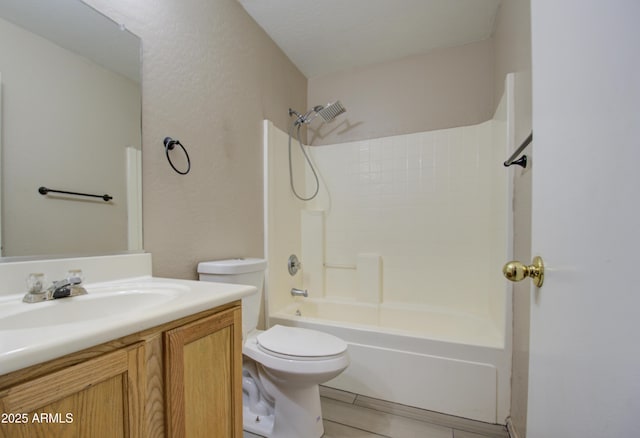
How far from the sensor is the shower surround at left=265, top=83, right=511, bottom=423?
147 centimetres

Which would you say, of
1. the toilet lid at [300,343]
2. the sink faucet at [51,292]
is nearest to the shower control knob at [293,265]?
the toilet lid at [300,343]

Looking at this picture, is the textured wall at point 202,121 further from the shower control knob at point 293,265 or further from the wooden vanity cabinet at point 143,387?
the wooden vanity cabinet at point 143,387

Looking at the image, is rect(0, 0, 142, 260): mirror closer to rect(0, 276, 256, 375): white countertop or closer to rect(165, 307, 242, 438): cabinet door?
rect(0, 276, 256, 375): white countertop

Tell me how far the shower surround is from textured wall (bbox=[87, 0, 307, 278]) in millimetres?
219

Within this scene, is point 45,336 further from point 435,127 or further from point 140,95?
point 435,127

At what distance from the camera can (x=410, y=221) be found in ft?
7.16

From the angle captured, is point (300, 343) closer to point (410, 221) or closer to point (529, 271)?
point (529, 271)

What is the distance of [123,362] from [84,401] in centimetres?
7

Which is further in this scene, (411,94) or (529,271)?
(411,94)

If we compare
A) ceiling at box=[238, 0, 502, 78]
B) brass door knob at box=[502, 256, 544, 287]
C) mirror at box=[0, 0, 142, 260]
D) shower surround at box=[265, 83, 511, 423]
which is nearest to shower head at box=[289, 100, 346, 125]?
shower surround at box=[265, 83, 511, 423]

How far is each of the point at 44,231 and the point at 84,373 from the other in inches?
24.8

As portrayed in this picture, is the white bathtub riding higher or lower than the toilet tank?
lower

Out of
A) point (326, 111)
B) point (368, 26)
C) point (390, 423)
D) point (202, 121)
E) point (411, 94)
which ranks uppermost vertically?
point (368, 26)

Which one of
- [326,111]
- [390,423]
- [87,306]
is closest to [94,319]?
[87,306]
